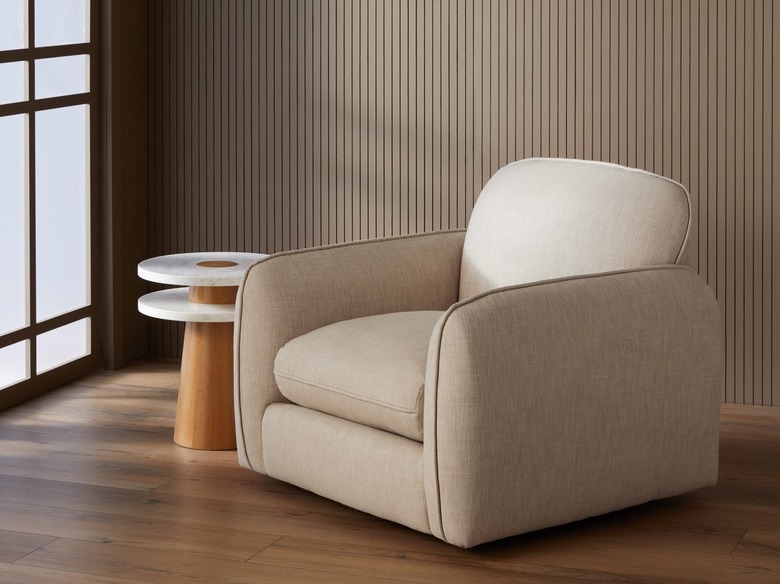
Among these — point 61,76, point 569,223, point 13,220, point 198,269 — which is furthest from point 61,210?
point 569,223

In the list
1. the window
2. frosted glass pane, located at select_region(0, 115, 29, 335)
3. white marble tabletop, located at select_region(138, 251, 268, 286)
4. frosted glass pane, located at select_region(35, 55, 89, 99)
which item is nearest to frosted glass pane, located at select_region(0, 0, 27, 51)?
the window

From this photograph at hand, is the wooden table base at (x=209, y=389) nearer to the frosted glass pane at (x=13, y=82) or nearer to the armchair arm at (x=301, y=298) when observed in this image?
the armchair arm at (x=301, y=298)

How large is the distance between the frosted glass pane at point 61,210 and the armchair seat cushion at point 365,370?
4.17 ft

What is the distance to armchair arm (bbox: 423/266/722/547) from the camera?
2.46 m

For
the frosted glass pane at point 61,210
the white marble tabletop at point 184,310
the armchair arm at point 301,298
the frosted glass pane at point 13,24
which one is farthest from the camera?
the frosted glass pane at point 61,210

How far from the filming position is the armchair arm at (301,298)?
9.53ft

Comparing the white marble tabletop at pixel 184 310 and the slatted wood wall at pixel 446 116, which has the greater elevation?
the slatted wood wall at pixel 446 116

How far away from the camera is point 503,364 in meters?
2.46

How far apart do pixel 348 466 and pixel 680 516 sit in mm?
767

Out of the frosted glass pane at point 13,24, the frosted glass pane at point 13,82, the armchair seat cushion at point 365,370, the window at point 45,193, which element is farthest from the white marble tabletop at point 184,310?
the frosted glass pane at point 13,24

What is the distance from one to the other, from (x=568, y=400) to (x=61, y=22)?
85.5 inches

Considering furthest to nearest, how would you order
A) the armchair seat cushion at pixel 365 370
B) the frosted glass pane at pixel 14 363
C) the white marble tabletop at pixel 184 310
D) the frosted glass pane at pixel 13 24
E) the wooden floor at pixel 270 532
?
the frosted glass pane at pixel 14 363, the frosted glass pane at pixel 13 24, the white marble tabletop at pixel 184 310, the armchair seat cushion at pixel 365 370, the wooden floor at pixel 270 532

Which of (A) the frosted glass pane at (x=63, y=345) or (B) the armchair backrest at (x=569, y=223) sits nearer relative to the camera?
(B) the armchair backrest at (x=569, y=223)

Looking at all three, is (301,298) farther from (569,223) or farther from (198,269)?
(569,223)
